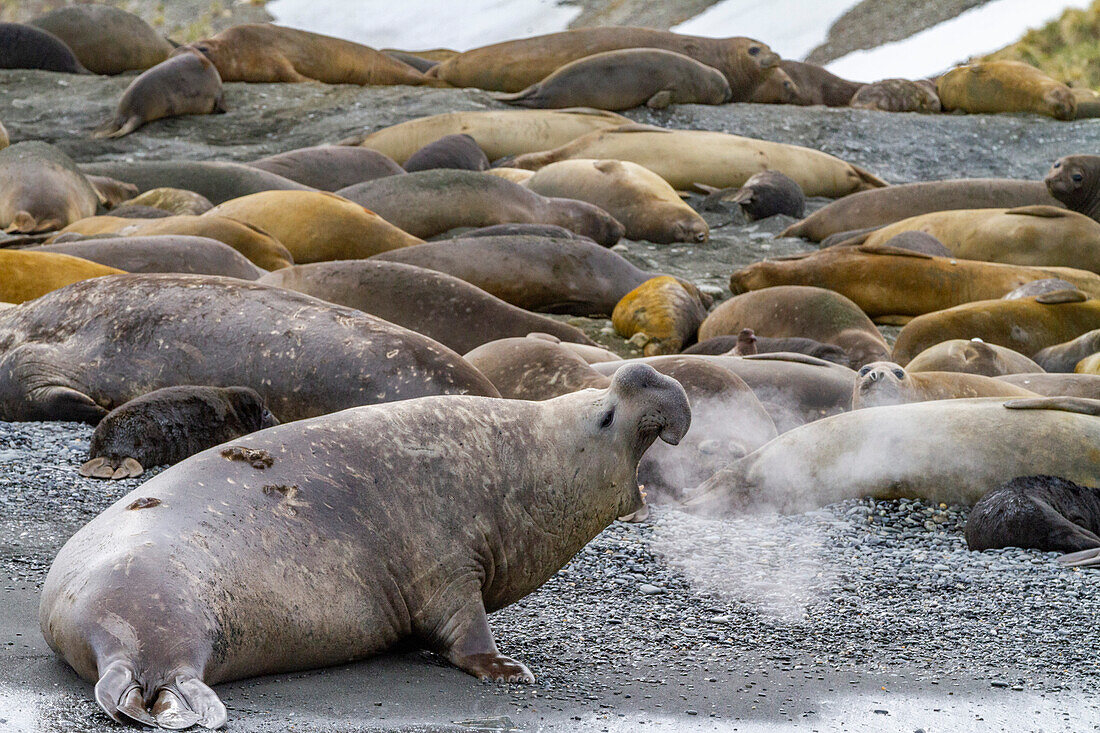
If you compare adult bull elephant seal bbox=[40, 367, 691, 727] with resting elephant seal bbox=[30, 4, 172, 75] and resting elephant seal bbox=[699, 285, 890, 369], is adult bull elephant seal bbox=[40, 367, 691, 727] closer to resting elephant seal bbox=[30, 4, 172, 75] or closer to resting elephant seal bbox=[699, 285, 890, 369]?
resting elephant seal bbox=[699, 285, 890, 369]

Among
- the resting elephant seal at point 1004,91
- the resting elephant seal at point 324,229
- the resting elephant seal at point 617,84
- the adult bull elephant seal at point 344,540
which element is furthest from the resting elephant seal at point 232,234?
the resting elephant seal at point 1004,91

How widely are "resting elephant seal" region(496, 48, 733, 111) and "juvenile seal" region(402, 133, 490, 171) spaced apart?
8.95ft

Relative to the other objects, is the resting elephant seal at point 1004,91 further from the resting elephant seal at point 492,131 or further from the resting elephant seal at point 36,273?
the resting elephant seal at point 36,273

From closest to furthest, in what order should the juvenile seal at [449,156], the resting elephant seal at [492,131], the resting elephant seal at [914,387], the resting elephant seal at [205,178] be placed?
the resting elephant seal at [914,387] → the resting elephant seal at [205,178] → the juvenile seal at [449,156] → the resting elephant seal at [492,131]

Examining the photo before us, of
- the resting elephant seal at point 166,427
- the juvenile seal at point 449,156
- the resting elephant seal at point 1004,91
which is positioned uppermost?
the resting elephant seal at point 1004,91

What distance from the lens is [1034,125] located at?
15.4 metres

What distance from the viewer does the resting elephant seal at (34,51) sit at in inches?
618

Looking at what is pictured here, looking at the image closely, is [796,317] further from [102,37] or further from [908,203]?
[102,37]

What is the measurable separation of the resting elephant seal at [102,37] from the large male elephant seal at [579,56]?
155 inches

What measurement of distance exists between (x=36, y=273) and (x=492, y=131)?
25.6 feet

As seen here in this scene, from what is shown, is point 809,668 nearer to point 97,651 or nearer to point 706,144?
point 97,651

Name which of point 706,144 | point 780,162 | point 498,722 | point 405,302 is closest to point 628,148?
point 706,144

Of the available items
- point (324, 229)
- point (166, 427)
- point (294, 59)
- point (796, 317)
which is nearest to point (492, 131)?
point (294, 59)

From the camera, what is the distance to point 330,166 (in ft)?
37.8
